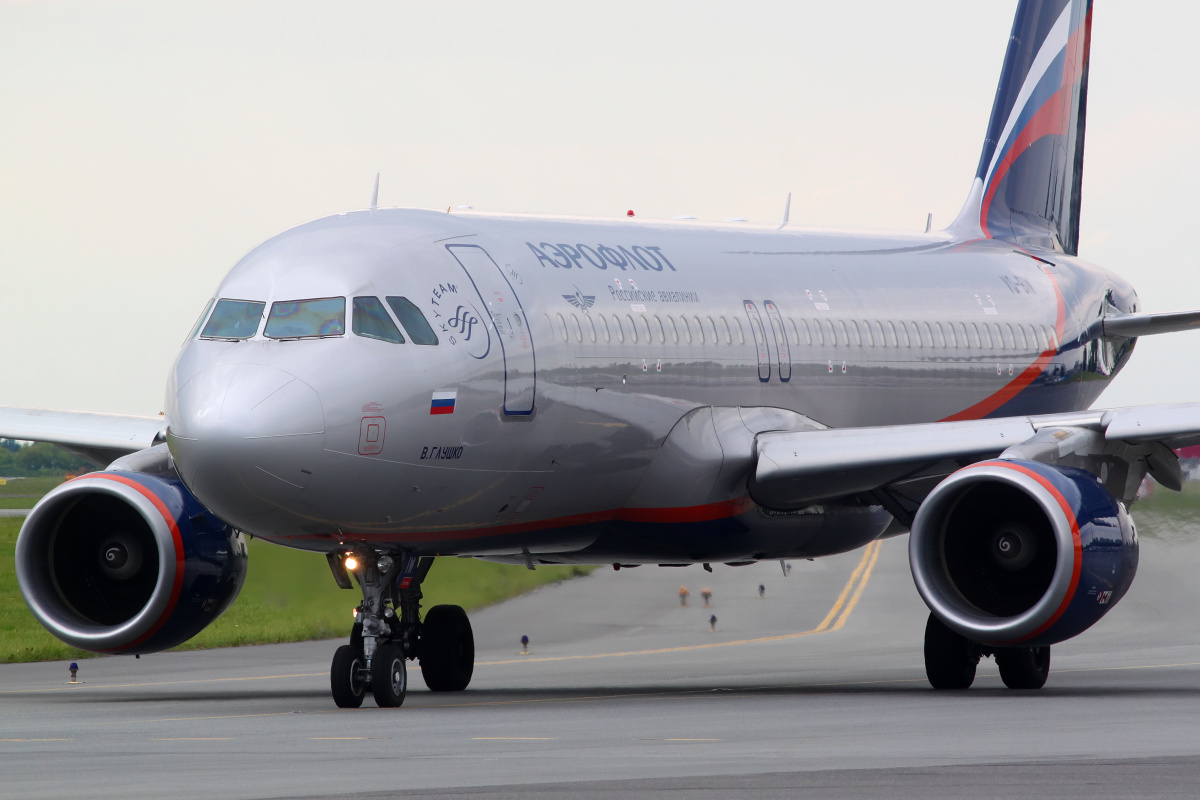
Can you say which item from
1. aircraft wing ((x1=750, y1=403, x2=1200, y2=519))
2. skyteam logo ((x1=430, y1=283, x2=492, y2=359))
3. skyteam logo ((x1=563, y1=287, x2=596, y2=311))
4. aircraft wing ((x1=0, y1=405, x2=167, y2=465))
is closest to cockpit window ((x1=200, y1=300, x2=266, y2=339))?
skyteam logo ((x1=430, y1=283, x2=492, y2=359))

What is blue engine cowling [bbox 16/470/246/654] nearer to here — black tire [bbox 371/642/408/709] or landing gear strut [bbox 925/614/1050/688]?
black tire [bbox 371/642/408/709]

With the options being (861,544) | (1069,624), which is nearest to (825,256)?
(861,544)

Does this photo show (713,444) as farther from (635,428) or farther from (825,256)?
(825,256)

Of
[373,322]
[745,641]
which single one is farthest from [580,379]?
[745,641]

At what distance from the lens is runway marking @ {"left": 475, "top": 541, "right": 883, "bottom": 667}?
27.8m

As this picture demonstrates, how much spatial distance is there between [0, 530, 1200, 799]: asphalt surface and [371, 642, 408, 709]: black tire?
0.28m

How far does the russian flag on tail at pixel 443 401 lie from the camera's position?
56.0 feet

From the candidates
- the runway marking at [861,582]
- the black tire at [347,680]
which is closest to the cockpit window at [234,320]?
the black tire at [347,680]

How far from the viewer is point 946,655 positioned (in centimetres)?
2059

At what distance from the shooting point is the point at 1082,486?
699 inches

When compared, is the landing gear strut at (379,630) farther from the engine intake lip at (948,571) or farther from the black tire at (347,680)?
the engine intake lip at (948,571)

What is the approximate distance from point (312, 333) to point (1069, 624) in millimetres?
6702

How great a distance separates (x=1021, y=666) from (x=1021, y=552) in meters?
2.53

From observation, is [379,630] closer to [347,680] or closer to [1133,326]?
[347,680]
